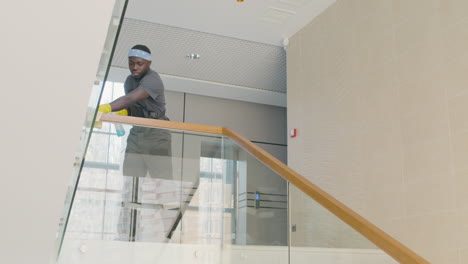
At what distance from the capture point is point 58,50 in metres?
1.35

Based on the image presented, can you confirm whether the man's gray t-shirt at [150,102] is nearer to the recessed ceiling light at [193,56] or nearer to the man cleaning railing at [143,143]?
the man cleaning railing at [143,143]

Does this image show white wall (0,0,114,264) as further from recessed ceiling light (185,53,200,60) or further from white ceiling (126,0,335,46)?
recessed ceiling light (185,53,200,60)

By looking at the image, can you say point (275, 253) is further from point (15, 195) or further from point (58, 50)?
point (58, 50)

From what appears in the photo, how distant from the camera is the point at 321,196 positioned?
3.06 meters

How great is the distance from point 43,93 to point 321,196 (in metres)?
1.92

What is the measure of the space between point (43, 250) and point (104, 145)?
125cm

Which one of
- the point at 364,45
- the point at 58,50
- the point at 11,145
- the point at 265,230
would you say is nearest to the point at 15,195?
the point at 11,145

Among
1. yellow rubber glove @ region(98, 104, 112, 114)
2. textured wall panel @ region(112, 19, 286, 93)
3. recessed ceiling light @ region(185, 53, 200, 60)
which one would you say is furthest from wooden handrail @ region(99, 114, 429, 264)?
recessed ceiling light @ region(185, 53, 200, 60)

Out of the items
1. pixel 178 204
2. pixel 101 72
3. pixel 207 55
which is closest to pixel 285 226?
pixel 178 204

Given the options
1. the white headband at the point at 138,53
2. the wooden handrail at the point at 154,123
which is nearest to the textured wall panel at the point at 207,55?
the white headband at the point at 138,53

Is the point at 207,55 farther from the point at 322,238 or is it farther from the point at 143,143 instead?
the point at 322,238

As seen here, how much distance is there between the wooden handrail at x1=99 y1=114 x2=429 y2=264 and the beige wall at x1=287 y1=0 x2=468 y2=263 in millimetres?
1292

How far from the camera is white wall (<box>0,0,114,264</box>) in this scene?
129 centimetres

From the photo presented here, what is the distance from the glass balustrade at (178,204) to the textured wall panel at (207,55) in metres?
3.02
